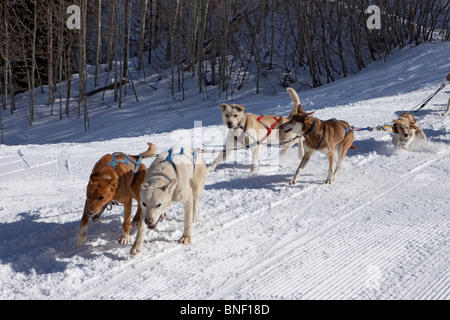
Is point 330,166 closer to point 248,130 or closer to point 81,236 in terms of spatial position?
point 248,130

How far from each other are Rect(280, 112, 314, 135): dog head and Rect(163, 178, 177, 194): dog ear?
2926mm

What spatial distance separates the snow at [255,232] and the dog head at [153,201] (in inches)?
18.4

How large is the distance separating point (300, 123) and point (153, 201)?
126 inches

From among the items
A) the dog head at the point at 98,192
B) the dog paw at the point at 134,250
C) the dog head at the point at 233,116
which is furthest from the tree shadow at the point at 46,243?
the dog head at the point at 233,116

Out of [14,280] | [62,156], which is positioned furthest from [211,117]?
[14,280]

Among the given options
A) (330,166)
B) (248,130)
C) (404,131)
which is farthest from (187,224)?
(404,131)

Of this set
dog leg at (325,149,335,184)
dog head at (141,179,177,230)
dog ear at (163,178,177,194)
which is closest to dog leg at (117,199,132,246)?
dog head at (141,179,177,230)

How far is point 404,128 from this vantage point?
7562mm

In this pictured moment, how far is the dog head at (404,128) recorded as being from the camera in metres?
7.58

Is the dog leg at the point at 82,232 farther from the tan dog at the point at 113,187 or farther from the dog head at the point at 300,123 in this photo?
the dog head at the point at 300,123

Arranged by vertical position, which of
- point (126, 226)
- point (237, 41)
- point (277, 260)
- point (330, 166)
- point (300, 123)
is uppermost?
point (237, 41)

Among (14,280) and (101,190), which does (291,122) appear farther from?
(14,280)

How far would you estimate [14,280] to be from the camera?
340cm
